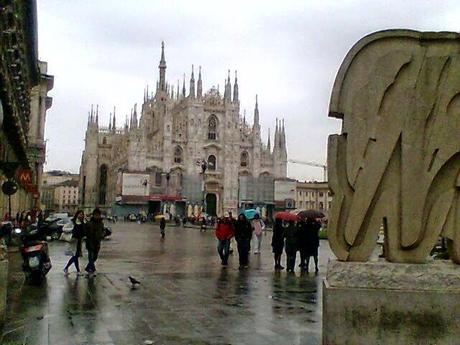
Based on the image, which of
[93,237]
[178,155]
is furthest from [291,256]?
[178,155]

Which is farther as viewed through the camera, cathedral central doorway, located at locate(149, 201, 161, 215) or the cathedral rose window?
the cathedral rose window

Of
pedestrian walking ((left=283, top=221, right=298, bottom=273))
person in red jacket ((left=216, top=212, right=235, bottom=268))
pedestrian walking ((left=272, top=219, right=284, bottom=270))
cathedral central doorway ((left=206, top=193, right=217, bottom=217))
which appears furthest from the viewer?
cathedral central doorway ((left=206, top=193, right=217, bottom=217))

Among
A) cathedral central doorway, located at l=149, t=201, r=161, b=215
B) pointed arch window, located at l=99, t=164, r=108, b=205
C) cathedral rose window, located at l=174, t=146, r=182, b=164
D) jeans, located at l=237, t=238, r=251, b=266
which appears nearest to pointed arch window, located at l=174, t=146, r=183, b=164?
cathedral rose window, located at l=174, t=146, r=182, b=164

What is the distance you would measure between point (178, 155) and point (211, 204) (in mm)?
8581

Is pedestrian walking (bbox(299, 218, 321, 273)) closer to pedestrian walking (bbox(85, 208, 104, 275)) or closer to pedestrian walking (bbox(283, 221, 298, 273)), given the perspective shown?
pedestrian walking (bbox(283, 221, 298, 273))

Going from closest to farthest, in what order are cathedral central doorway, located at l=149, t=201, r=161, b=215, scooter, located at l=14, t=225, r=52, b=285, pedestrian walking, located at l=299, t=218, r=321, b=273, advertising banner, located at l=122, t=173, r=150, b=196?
scooter, located at l=14, t=225, r=52, b=285 < pedestrian walking, located at l=299, t=218, r=321, b=273 < advertising banner, located at l=122, t=173, r=150, b=196 < cathedral central doorway, located at l=149, t=201, r=161, b=215

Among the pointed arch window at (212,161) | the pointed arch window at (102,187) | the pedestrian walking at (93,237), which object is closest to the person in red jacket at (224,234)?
the pedestrian walking at (93,237)

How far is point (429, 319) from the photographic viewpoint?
4934mm

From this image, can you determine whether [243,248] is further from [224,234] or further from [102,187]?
[102,187]

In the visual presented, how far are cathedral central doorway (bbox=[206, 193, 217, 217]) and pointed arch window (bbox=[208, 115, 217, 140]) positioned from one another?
335 inches

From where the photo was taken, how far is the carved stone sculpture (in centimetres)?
527

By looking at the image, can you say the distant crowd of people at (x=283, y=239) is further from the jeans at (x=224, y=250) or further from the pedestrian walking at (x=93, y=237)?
the pedestrian walking at (x=93, y=237)

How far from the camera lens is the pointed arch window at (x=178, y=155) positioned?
79.4 meters

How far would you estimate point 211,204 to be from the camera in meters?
81.4
